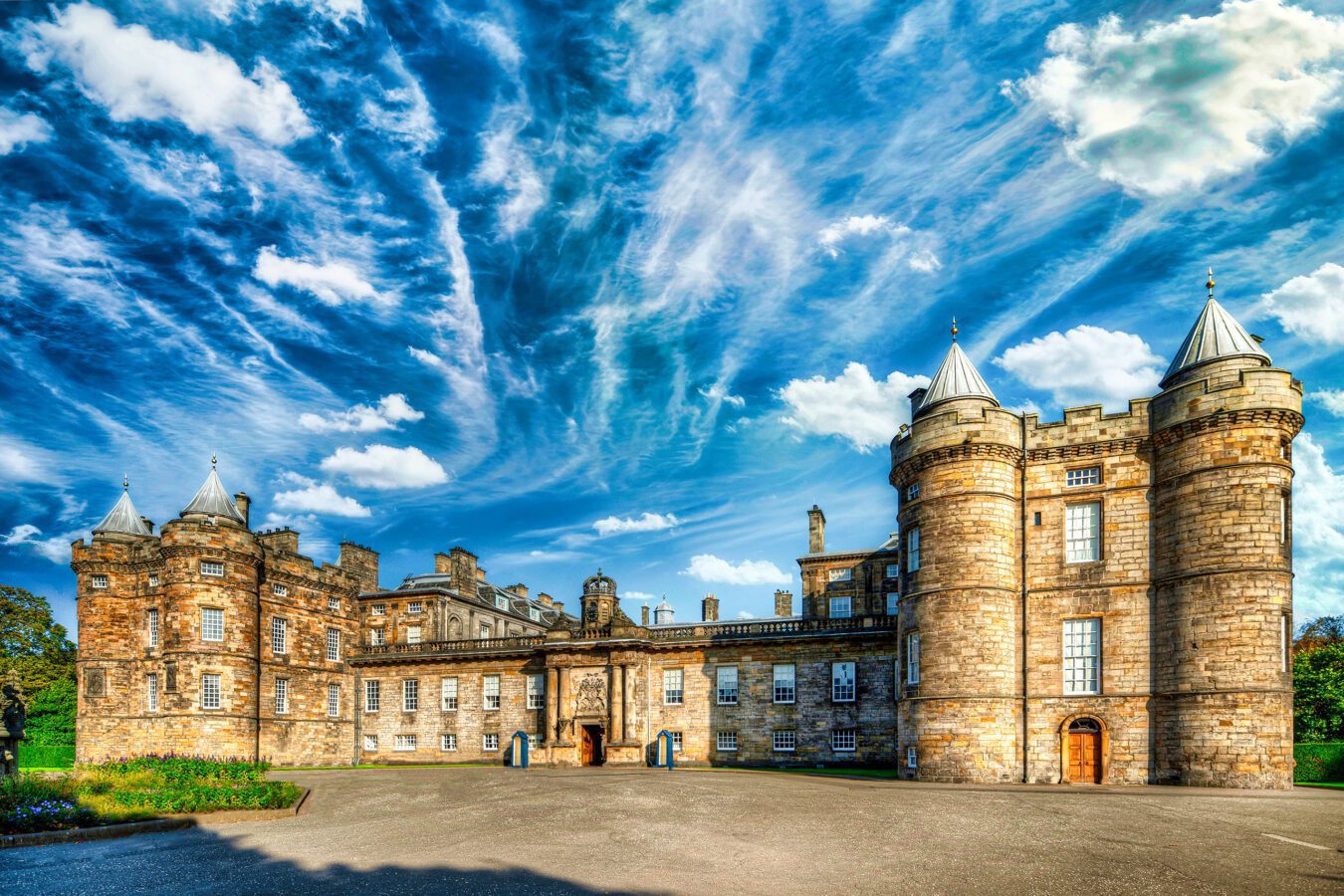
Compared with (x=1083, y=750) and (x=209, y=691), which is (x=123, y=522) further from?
(x=1083, y=750)

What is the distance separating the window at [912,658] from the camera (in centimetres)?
3280

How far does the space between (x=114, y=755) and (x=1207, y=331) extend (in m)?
53.4

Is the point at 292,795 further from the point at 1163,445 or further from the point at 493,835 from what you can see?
the point at 1163,445

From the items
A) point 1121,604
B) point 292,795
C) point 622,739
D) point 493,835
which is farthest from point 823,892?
point 622,739

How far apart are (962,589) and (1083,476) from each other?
21.3 ft

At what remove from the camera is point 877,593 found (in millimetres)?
55156

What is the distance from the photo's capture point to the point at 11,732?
22.8 m

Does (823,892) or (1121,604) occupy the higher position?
(1121,604)

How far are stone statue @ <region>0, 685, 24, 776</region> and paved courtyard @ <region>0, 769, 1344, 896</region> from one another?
7.16 metres

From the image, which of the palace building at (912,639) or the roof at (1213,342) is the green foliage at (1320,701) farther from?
the roof at (1213,342)

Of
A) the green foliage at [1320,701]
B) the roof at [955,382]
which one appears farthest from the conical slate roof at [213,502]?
the green foliage at [1320,701]

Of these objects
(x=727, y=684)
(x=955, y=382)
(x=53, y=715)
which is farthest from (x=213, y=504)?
(x=955, y=382)

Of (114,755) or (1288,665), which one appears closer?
(1288,665)

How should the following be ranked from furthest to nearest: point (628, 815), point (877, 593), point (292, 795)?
point (877, 593) → point (292, 795) → point (628, 815)
